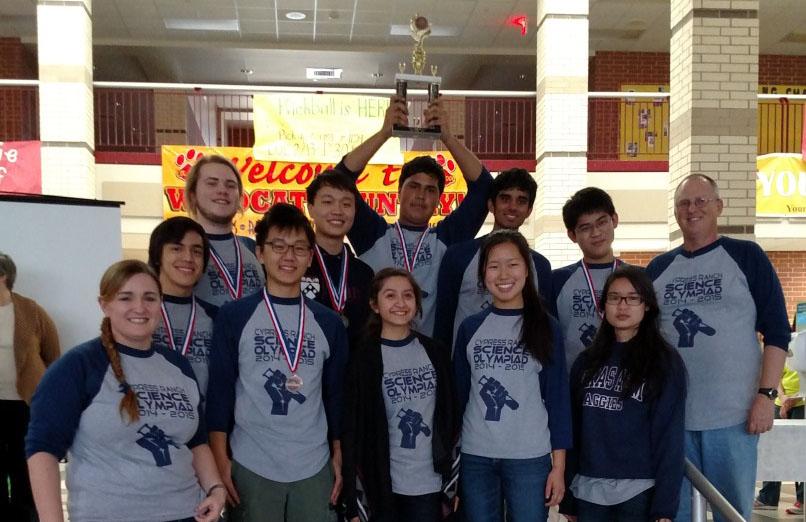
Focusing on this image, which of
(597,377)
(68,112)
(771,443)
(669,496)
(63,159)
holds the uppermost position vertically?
(68,112)

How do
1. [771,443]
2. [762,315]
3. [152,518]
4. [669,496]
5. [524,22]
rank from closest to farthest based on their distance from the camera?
[152,518] → [669,496] → [762,315] → [771,443] → [524,22]

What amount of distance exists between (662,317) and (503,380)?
0.96 m

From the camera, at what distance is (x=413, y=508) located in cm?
287

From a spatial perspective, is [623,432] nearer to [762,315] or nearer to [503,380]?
[503,380]

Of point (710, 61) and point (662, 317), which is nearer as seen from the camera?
point (662, 317)

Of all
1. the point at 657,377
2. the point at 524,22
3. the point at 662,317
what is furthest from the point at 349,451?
the point at 524,22

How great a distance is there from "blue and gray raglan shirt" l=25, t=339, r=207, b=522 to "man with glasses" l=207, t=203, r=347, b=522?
0.34 m

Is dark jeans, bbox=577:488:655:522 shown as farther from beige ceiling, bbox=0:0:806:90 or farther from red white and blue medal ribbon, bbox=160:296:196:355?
beige ceiling, bbox=0:0:806:90

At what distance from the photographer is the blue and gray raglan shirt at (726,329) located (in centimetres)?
325

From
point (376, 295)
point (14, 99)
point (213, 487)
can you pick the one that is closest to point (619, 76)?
point (14, 99)

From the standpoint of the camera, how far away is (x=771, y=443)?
4.52 m

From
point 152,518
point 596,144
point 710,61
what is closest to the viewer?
point 152,518

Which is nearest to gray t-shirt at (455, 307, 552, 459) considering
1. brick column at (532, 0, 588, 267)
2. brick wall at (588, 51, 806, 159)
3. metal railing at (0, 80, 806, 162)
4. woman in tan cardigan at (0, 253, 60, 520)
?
woman in tan cardigan at (0, 253, 60, 520)

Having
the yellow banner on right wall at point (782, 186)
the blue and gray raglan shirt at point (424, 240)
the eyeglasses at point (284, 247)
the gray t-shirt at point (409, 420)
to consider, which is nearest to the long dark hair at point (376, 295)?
the gray t-shirt at point (409, 420)
